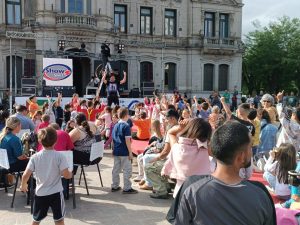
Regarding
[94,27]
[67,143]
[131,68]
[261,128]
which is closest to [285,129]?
[261,128]

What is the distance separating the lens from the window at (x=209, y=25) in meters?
33.3

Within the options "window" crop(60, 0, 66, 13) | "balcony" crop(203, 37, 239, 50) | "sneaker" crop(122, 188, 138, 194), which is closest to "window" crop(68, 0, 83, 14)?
"window" crop(60, 0, 66, 13)

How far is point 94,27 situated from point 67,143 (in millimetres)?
20692

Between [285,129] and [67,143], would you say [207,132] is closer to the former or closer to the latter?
[67,143]

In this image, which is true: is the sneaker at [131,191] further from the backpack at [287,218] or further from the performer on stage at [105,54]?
the performer on stage at [105,54]

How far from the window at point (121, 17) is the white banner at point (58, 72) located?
9561mm

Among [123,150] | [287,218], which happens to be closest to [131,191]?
[123,150]

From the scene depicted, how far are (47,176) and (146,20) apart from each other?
2844 cm

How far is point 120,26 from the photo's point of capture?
101 ft

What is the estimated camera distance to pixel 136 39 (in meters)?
30.8

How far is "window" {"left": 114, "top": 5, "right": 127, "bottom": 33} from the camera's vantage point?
3067 cm

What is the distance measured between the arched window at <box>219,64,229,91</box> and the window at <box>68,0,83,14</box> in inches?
549

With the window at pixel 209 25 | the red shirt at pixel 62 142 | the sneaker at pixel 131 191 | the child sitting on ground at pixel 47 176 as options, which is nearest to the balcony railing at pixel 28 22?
the window at pixel 209 25

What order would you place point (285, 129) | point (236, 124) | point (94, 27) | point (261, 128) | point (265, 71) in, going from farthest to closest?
1. point (265, 71)
2. point (94, 27)
3. point (261, 128)
4. point (285, 129)
5. point (236, 124)
